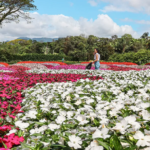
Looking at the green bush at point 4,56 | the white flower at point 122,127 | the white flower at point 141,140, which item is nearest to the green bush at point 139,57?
the green bush at point 4,56

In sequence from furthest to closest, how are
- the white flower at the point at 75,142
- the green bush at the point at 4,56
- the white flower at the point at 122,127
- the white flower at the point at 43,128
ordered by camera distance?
the green bush at the point at 4,56 → the white flower at the point at 43,128 → the white flower at the point at 122,127 → the white flower at the point at 75,142

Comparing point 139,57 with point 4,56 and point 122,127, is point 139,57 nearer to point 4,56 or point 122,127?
point 122,127

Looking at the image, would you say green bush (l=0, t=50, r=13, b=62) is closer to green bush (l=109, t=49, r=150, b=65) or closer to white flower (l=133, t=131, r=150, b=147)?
green bush (l=109, t=49, r=150, b=65)

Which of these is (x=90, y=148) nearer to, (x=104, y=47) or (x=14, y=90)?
(x=14, y=90)

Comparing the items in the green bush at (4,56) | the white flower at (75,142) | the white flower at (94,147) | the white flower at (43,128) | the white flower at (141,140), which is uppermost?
the green bush at (4,56)

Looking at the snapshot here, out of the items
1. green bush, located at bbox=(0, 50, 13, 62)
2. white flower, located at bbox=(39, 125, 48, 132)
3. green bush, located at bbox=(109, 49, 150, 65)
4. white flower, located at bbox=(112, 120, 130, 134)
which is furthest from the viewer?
green bush, located at bbox=(0, 50, 13, 62)

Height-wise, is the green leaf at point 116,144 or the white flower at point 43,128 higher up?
the green leaf at point 116,144

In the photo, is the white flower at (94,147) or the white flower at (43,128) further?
the white flower at (43,128)

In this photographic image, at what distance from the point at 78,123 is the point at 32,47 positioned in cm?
5576

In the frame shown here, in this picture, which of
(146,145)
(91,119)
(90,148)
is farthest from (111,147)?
(91,119)

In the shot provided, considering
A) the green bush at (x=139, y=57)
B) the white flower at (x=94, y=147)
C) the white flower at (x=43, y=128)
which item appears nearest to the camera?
the white flower at (x=94, y=147)

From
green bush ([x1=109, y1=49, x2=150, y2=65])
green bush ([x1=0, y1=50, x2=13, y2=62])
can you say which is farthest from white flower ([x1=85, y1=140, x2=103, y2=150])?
green bush ([x1=0, y1=50, x2=13, y2=62])

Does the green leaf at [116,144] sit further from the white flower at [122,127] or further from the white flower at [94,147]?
the white flower at [122,127]

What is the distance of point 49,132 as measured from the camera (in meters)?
1.59
